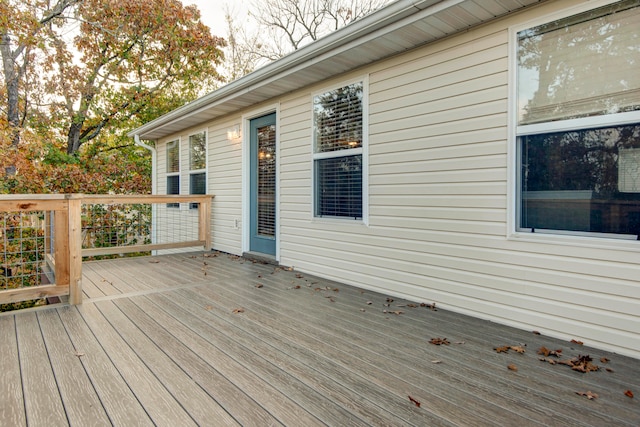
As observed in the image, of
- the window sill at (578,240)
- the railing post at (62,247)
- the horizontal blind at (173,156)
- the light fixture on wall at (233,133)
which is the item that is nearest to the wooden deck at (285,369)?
the railing post at (62,247)

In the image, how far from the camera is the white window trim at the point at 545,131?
234 cm

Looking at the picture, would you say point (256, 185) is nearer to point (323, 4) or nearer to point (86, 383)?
point (86, 383)

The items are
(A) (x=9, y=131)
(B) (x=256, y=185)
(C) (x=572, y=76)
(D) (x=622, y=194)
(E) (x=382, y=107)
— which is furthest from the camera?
(A) (x=9, y=131)

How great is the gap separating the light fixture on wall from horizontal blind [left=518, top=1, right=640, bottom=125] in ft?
14.3

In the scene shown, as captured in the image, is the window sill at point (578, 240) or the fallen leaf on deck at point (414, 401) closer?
the fallen leaf on deck at point (414, 401)

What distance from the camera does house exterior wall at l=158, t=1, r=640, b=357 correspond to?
2451mm

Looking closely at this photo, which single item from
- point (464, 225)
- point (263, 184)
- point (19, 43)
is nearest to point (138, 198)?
point (263, 184)

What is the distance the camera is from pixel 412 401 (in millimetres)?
1772

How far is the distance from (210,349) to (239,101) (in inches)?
158

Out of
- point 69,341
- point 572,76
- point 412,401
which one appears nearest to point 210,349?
point 69,341

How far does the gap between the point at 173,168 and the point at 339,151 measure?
5.20 metres

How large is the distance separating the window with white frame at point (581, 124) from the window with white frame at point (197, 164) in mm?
5702

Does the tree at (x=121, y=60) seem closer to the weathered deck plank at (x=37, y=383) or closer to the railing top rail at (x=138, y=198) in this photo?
the railing top rail at (x=138, y=198)

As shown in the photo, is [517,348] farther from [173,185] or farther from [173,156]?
[173,156]
